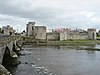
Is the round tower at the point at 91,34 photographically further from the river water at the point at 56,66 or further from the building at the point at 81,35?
the river water at the point at 56,66

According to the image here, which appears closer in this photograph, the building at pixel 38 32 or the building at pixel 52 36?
the building at pixel 38 32

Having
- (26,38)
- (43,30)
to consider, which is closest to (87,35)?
(43,30)

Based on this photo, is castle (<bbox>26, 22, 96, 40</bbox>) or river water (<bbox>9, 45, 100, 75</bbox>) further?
castle (<bbox>26, 22, 96, 40</bbox>)

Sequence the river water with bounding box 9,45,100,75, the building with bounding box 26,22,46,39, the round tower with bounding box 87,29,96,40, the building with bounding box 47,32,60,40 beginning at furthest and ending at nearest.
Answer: the round tower with bounding box 87,29,96,40, the building with bounding box 47,32,60,40, the building with bounding box 26,22,46,39, the river water with bounding box 9,45,100,75

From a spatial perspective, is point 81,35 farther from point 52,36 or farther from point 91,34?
point 52,36

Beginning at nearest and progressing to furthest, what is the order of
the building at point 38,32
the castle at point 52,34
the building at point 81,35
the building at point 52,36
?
the building at point 38,32
the castle at point 52,34
the building at point 52,36
the building at point 81,35

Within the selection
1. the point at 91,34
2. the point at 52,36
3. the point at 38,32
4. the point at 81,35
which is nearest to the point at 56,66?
the point at 38,32

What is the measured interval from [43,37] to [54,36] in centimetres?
1064

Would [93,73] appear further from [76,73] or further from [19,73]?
[19,73]

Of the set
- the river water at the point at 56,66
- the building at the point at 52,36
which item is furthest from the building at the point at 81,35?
the river water at the point at 56,66

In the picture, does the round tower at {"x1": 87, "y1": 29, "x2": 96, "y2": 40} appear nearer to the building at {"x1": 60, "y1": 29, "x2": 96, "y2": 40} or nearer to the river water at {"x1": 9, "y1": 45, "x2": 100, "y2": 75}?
the building at {"x1": 60, "y1": 29, "x2": 96, "y2": 40}

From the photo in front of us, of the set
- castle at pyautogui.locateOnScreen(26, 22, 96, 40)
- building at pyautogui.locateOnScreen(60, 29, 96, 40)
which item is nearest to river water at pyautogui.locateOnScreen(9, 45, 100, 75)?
castle at pyautogui.locateOnScreen(26, 22, 96, 40)

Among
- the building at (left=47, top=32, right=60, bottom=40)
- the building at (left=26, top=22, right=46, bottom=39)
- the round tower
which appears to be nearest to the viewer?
the building at (left=26, top=22, right=46, bottom=39)

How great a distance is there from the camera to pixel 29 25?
13688cm
